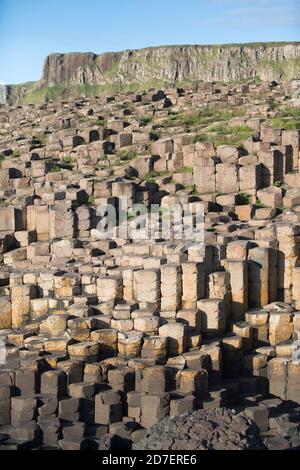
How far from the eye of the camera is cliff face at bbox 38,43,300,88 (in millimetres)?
134125

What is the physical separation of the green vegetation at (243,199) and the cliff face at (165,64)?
101635 mm

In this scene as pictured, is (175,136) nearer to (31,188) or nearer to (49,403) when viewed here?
(31,188)

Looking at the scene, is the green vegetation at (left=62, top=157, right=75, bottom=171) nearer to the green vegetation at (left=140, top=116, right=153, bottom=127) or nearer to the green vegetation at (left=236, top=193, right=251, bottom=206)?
the green vegetation at (left=140, top=116, right=153, bottom=127)

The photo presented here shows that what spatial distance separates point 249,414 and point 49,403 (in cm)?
464

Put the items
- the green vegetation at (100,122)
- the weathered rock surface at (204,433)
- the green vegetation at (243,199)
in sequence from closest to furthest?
1. the weathered rock surface at (204,433)
2. the green vegetation at (243,199)
3. the green vegetation at (100,122)

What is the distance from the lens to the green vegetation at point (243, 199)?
3134cm

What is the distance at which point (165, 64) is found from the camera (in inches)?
5438

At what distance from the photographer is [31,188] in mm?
34156

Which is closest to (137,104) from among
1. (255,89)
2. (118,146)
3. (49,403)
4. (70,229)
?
(255,89)

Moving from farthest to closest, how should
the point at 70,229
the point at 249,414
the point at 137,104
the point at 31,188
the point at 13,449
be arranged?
the point at 137,104
the point at 31,188
the point at 70,229
the point at 249,414
the point at 13,449

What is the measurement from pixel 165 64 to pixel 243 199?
109788 millimetres

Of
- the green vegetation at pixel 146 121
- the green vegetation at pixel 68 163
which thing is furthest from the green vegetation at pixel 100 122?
the green vegetation at pixel 68 163

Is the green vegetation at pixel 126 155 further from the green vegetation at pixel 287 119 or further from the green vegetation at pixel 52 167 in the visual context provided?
the green vegetation at pixel 287 119

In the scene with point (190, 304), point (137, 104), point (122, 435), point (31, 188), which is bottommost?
point (122, 435)
